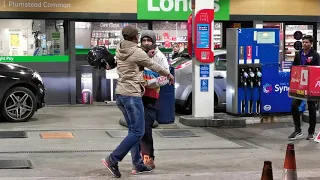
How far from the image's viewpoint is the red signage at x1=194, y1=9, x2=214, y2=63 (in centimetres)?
1171

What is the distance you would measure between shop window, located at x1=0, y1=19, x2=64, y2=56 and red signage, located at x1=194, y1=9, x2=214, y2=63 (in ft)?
15.7

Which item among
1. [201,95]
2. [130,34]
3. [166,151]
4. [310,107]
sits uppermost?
[130,34]

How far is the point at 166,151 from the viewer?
9.15 meters

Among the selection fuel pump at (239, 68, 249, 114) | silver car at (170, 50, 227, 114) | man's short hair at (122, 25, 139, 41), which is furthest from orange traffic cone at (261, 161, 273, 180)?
silver car at (170, 50, 227, 114)

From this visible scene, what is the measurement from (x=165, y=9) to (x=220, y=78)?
281 centimetres

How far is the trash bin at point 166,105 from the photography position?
11.8m

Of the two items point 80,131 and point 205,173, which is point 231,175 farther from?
point 80,131

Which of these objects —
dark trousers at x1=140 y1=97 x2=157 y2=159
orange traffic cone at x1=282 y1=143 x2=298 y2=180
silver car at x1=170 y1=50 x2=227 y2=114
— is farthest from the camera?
silver car at x1=170 y1=50 x2=227 y2=114

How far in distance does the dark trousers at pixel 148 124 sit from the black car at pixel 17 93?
504 cm

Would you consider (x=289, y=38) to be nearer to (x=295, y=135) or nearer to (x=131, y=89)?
(x=295, y=135)

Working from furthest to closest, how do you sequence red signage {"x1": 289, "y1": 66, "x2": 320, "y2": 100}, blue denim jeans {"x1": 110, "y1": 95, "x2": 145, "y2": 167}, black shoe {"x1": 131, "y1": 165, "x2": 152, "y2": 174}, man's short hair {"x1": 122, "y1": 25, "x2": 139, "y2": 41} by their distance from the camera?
1. red signage {"x1": 289, "y1": 66, "x2": 320, "y2": 100}
2. black shoe {"x1": 131, "y1": 165, "x2": 152, "y2": 174}
3. man's short hair {"x1": 122, "y1": 25, "x2": 139, "y2": 41}
4. blue denim jeans {"x1": 110, "y1": 95, "x2": 145, "y2": 167}

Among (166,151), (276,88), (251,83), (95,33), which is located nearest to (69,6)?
(95,33)

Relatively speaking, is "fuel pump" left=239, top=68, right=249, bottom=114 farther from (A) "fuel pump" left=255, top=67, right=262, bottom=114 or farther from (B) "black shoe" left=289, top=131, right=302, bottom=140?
(B) "black shoe" left=289, top=131, right=302, bottom=140

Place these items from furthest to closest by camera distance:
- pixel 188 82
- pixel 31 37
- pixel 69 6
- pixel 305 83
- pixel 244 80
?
pixel 31 37 < pixel 69 6 < pixel 188 82 < pixel 244 80 < pixel 305 83
